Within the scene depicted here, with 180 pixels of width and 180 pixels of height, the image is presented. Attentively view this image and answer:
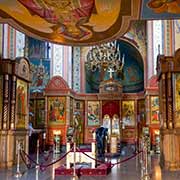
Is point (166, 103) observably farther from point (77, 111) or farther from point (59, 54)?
point (77, 111)

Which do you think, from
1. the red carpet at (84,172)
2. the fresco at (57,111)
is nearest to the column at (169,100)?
the red carpet at (84,172)

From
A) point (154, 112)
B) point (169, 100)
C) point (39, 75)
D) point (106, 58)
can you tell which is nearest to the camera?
point (169, 100)

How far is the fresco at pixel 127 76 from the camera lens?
88.2 ft

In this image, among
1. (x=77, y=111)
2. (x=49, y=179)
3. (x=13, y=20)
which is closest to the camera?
(x=49, y=179)

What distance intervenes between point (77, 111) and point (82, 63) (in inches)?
162

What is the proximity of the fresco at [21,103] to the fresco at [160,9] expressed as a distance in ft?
17.8

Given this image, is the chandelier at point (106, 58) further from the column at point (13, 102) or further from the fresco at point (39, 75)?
the column at point (13, 102)

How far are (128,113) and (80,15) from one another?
632 inches

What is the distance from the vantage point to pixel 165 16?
8.54 metres

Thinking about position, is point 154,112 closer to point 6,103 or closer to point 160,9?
point 6,103

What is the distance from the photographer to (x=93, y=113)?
24000mm

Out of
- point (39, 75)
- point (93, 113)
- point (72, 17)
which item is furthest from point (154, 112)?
point (72, 17)

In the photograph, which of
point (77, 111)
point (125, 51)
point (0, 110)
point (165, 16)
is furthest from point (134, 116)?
point (165, 16)

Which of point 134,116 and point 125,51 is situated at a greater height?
point 125,51
